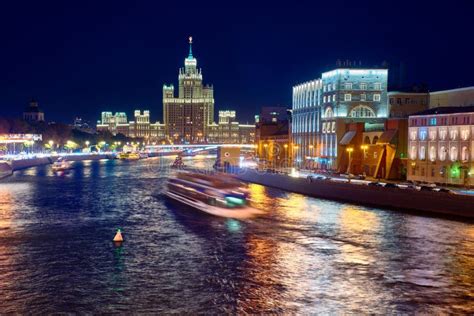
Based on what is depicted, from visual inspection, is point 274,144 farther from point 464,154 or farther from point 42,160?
point 464,154

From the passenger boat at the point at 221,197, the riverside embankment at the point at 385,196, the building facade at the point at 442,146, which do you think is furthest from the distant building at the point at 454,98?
the passenger boat at the point at 221,197

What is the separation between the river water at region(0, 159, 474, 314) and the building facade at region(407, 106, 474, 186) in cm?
1236

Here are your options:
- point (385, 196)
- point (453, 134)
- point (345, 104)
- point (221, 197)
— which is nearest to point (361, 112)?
point (345, 104)

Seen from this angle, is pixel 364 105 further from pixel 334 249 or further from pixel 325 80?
pixel 334 249

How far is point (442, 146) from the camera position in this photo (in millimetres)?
46750

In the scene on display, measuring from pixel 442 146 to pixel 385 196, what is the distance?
11.3 meters

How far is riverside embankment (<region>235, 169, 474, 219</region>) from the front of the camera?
32.8 m

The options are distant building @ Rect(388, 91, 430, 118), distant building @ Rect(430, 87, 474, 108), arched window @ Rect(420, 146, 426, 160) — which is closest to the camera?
arched window @ Rect(420, 146, 426, 160)

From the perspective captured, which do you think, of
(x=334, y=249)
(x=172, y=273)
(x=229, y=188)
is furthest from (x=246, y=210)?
(x=172, y=273)

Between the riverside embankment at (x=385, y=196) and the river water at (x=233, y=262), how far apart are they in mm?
1759

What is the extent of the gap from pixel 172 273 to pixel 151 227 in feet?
Result: 32.0

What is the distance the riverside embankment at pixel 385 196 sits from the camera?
107 feet

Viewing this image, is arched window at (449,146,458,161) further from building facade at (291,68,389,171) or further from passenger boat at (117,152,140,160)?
passenger boat at (117,152,140,160)

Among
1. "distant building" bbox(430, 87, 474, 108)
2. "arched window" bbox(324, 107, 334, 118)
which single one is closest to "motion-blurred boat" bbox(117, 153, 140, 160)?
"arched window" bbox(324, 107, 334, 118)
